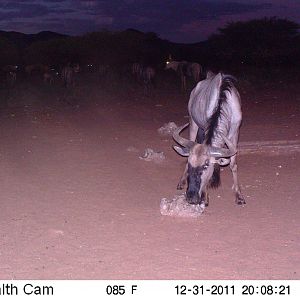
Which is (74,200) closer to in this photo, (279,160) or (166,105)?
(279,160)

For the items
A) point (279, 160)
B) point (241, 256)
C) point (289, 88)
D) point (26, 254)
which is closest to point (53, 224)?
point (26, 254)

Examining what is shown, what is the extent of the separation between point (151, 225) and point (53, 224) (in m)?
1.16

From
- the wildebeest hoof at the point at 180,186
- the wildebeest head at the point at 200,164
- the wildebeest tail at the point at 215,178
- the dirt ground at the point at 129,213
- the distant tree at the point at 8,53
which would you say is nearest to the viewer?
the dirt ground at the point at 129,213

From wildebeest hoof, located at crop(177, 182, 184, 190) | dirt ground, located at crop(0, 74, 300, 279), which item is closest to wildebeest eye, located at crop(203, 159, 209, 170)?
dirt ground, located at crop(0, 74, 300, 279)

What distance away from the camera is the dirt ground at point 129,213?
15.5ft

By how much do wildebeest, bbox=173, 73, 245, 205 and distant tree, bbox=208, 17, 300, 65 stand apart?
34.9 metres

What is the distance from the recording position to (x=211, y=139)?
615cm

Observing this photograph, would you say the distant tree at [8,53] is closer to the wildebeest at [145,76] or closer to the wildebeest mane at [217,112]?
the wildebeest at [145,76]

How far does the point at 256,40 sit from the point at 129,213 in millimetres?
39508

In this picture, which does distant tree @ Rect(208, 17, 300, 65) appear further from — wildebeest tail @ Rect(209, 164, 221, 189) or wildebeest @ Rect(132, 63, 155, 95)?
wildebeest tail @ Rect(209, 164, 221, 189)

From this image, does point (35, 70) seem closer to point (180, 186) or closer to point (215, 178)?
point (180, 186)

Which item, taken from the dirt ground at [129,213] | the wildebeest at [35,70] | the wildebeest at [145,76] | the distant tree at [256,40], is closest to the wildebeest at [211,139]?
the dirt ground at [129,213]

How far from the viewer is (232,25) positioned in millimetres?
44594

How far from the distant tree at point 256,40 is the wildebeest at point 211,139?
115ft
